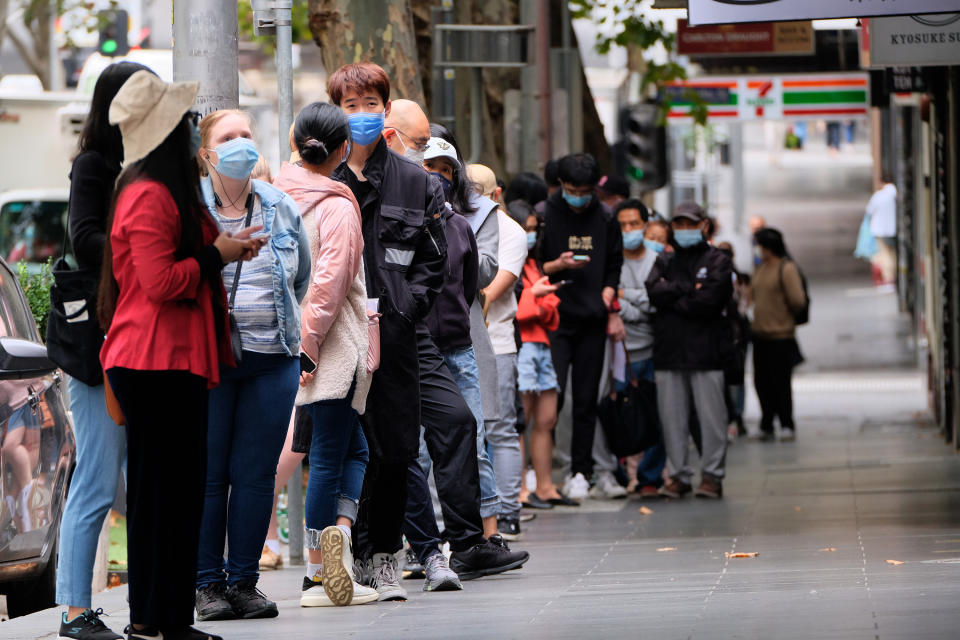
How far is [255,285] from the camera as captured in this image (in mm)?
6500

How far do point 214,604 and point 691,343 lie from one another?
5718 mm

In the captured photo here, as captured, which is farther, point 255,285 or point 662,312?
point 662,312

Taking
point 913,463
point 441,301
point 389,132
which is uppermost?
point 389,132

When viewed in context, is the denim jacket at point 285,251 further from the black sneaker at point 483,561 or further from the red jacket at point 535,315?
the red jacket at point 535,315

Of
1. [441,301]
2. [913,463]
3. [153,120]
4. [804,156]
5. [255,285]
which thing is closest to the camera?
[153,120]

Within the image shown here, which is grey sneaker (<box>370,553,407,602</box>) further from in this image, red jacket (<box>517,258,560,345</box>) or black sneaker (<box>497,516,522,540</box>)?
red jacket (<box>517,258,560,345</box>)

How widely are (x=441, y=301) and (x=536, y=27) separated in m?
6.71

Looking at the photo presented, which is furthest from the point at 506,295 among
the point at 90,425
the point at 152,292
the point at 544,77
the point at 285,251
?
the point at 544,77

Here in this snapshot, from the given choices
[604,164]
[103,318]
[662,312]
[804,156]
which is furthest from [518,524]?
[804,156]

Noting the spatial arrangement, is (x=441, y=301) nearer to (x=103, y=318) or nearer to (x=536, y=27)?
(x=103, y=318)

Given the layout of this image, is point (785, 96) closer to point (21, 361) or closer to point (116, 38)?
point (116, 38)

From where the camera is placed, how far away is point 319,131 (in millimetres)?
6938

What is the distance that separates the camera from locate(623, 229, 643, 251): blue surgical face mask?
12.3 m

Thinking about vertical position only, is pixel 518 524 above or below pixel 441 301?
below
